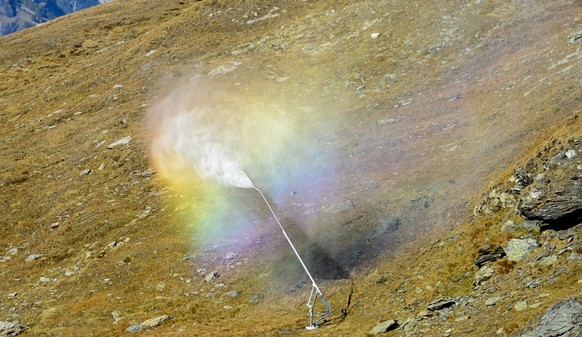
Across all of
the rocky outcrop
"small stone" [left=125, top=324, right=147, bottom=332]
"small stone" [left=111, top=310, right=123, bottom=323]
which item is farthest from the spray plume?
the rocky outcrop

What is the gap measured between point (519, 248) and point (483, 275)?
5.08ft

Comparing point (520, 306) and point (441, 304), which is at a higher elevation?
point (520, 306)

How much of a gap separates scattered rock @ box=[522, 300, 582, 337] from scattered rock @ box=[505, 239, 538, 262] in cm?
476

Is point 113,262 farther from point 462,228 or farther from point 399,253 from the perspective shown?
point 462,228

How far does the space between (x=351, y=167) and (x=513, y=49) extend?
16.2m

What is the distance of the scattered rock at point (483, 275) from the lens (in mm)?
18609

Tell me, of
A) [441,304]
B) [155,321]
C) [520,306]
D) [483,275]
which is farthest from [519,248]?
[155,321]

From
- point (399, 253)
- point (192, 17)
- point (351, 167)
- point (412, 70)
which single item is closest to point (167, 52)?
point (192, 17)

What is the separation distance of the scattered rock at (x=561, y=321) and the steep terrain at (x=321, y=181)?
210 millimetres

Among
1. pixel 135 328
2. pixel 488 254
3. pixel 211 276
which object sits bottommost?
pixel 211 276

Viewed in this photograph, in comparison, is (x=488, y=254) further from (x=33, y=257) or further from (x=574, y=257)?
(x=33, y=257)

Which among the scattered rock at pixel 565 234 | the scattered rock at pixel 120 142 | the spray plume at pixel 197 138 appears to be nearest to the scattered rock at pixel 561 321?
the scattered rock at pixel 565 234

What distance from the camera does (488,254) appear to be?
19516 mm

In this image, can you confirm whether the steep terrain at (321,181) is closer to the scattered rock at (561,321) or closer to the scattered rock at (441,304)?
the scattered rock at (441,304)
